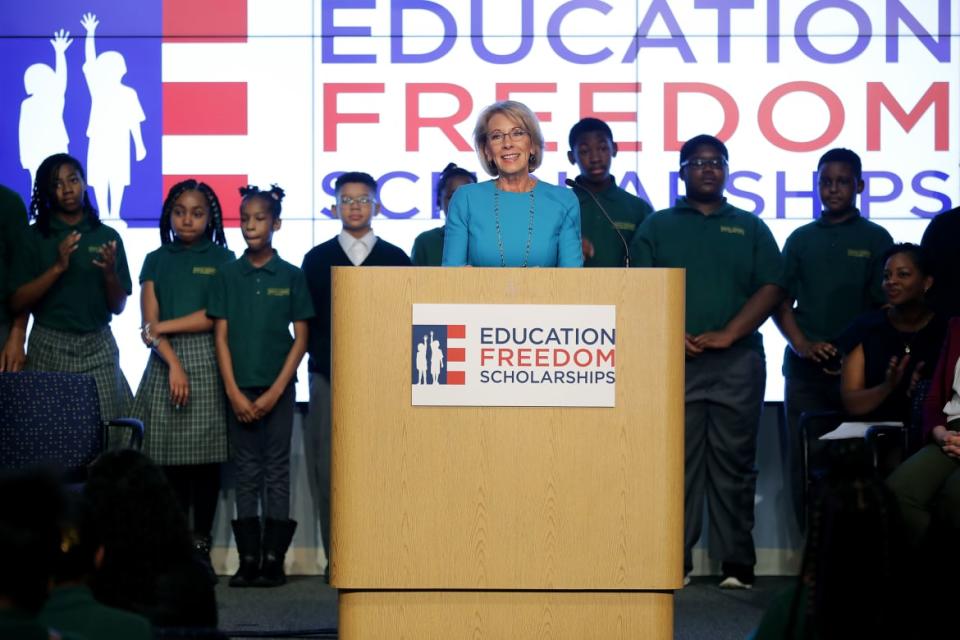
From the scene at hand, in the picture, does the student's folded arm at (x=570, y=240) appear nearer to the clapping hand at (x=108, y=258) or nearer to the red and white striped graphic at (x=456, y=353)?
A: the red and white striped graphic at (x=456, y=353)

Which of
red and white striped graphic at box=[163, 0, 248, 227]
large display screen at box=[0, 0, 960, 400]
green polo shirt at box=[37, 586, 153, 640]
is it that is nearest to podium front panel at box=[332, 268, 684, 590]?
green polo shirt at box=[37, 586, 153, 640]

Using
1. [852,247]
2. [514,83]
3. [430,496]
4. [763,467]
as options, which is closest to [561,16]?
[514,83]

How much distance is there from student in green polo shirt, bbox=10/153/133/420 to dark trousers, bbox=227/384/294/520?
0.54m

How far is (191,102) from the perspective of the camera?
6.43m

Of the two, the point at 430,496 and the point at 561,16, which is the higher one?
the point at 561,16

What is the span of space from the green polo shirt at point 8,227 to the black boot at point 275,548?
145 centimetres

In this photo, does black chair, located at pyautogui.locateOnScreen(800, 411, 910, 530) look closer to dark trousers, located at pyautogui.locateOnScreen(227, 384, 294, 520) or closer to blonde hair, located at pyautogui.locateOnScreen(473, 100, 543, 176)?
blonde hair, located at pyautogui.locateOnScreen(473, 100, 543, 176)

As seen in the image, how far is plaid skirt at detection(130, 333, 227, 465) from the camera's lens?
582cm

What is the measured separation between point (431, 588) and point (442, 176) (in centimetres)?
313

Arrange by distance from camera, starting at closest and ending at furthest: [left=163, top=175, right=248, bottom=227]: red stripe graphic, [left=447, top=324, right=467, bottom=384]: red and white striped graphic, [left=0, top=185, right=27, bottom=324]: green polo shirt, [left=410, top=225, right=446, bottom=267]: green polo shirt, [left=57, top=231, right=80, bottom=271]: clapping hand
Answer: [left=447, top=324, right=467, bottom=384]: red and white striped graphic → [left=0, top=185, right=27, bottom=324]: green polo shirt → [left=57, top=231, right=80, bottom=271]: clapping hand → [left=410, top=225, right=446, bottom=267]: green polo shirt → [left=163, top=175, right=248, bottom=227]: red stripe graphic

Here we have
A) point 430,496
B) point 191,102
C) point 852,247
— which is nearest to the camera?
point 430,496

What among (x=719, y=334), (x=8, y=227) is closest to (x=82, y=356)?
(x=8, y=227)

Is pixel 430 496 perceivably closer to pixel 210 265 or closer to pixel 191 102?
pixel 210 265

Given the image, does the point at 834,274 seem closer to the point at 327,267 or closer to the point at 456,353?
the point at 327,267
